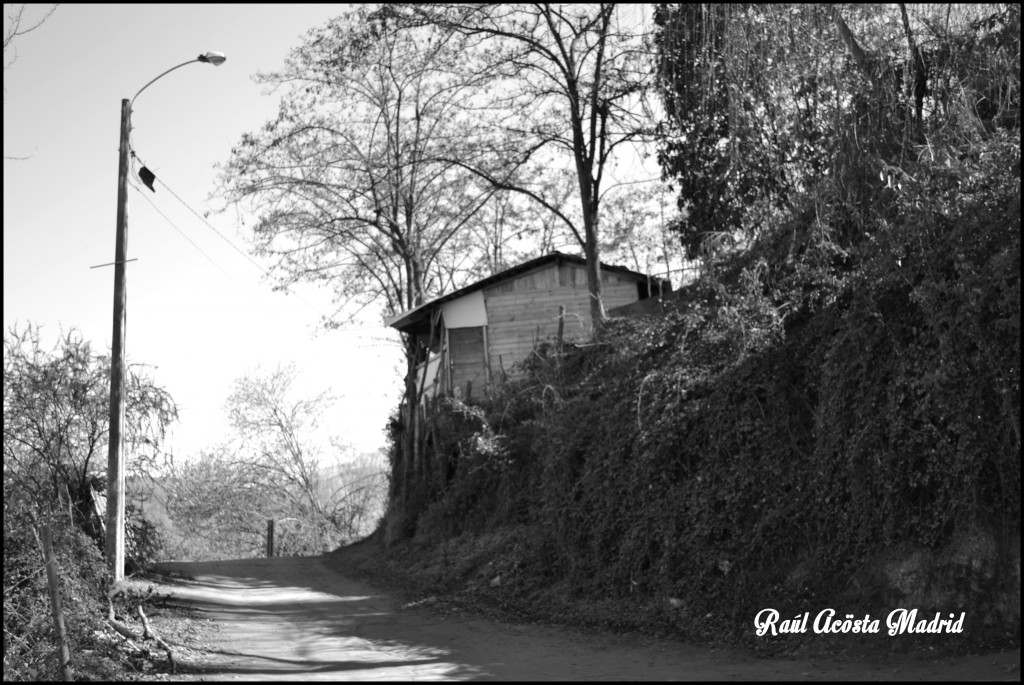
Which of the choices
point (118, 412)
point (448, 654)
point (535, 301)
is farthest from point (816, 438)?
point (535, 301)

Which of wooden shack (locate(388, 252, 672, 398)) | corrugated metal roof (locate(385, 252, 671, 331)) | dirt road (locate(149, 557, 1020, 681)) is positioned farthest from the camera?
wooden shack (locate(388, 252, 672, 398))

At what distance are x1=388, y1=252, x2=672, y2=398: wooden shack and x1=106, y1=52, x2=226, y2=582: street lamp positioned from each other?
1045 cm

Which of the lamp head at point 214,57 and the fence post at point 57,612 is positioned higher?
the lamp head at point 214,57

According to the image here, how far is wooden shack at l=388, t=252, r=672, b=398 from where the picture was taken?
25.7m

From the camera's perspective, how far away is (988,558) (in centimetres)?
903

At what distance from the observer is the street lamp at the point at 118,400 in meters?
14.9

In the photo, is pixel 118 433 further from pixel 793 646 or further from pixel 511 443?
pixel 793 646

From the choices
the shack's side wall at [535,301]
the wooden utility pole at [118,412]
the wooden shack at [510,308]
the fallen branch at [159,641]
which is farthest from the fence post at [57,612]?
the shack's side wall at [535,301]

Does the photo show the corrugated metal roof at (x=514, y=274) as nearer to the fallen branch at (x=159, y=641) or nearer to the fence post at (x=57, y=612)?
the fallen branch at (x=159, y=641)

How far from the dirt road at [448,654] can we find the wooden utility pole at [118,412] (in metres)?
1.53
